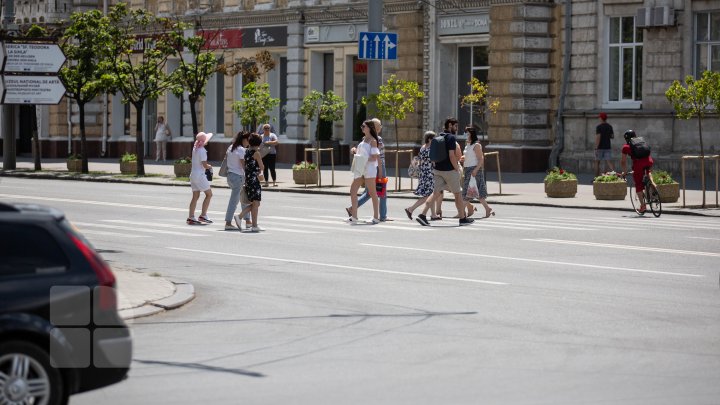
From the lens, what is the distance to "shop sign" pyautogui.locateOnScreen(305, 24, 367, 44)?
49094 millimetres

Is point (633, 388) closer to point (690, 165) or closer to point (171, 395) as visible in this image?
point (171, 395)

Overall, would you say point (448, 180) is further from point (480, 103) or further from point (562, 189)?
point (480, 103)

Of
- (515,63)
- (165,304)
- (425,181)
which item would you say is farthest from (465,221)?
(515,63)

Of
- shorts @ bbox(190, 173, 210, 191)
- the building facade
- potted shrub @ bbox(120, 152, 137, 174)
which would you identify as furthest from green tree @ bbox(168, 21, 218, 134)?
shorts @ bbox(190, 173, 210, 191)

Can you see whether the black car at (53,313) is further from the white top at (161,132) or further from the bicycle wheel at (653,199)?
the white top at (161,132)

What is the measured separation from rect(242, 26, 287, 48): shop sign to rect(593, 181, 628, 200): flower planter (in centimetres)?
2190

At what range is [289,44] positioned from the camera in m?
51.8

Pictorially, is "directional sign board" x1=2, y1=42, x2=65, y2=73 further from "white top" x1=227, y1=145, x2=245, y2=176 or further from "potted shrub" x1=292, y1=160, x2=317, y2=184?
"potted shrub" x1=292, y1=160, x2=317, y2=184

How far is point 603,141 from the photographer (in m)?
39.2

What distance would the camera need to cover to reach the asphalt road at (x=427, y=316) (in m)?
9.73

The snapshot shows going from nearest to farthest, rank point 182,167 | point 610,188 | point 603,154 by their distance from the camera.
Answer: point 610,188 < point 603,154 < point 182,167

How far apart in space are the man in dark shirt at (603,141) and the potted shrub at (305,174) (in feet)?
23.7

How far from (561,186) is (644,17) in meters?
8.32

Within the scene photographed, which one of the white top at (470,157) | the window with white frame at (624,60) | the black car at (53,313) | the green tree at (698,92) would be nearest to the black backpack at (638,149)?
the green tree at (698,92)
